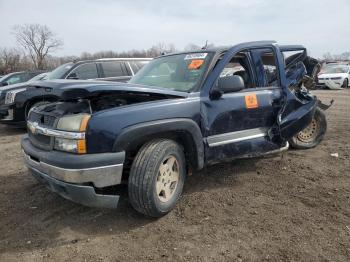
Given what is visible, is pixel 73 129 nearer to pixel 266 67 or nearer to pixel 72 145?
pixel 72 145

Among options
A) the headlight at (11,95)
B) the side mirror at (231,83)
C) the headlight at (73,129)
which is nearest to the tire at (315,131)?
the side mirror at (231,83)

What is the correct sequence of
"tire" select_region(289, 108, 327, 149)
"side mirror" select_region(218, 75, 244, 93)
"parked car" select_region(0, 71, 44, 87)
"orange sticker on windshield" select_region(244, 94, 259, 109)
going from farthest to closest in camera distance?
"parked car" select_region(0, 71, 44, 87), "tire" select_region(289, 108, 327, 149), "orange sticker on windshield" select_region(244, 94, 259, 109), "side mirror" select_region(218, 75, 244, 93)

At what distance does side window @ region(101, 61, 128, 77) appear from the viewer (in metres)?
9.23

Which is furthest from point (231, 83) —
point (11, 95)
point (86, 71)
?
point (11, 95)

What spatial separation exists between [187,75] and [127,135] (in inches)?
54.6

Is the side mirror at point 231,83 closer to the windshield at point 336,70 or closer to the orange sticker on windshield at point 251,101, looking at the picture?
the orange sticker on windshield at point 251,101

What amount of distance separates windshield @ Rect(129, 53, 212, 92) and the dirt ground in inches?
51.6

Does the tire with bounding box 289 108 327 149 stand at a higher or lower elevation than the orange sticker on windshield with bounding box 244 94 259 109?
lower

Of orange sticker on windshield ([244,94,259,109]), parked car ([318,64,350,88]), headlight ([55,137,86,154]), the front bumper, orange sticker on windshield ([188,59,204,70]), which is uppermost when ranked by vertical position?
orange sticker on windshield ([188,59,204,70])

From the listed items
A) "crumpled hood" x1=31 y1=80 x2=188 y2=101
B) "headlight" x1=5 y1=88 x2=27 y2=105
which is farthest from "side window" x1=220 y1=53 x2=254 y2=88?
"headlight" x1=5 y1=88 x2=27 y2=105

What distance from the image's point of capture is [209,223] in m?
3.54

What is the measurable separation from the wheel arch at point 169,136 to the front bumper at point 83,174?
0.16m

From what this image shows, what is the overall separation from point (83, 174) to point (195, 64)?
1.97 meters

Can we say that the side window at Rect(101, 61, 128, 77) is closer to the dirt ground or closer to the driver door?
the dirt ground
